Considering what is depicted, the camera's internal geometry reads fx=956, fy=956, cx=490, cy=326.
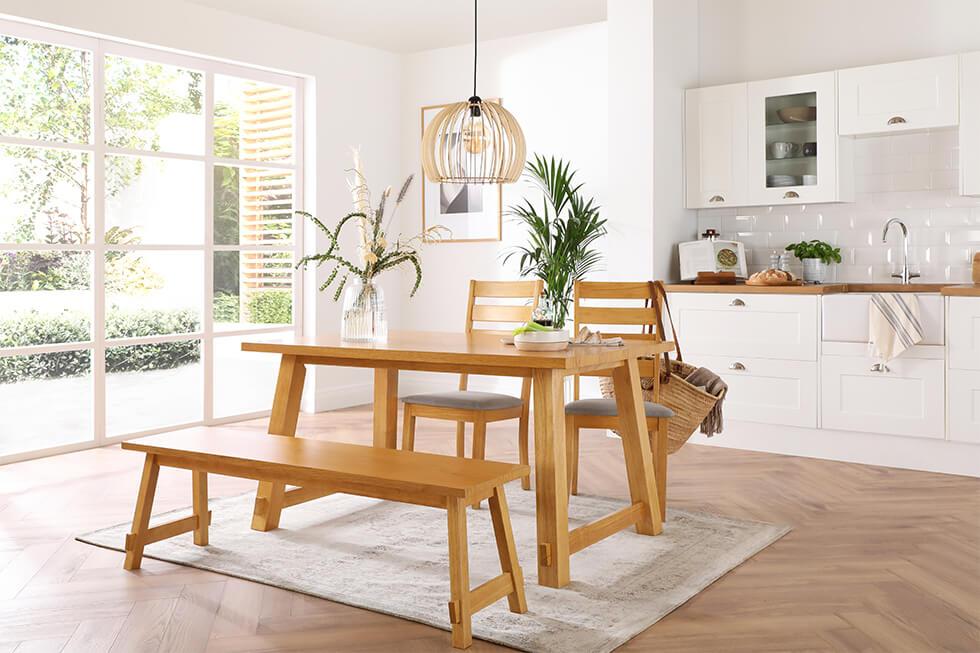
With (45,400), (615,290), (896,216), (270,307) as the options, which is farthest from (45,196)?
(896,216)

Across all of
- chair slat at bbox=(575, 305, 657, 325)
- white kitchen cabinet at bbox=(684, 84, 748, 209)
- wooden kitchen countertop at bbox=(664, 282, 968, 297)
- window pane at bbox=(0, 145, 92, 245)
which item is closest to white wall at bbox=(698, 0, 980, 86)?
white kitchen cabinet at bbox=(684, 84, 748, 209)

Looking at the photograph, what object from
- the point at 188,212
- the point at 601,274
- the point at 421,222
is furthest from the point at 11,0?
the point at 601,274

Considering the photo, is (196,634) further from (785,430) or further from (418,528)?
(785,430)

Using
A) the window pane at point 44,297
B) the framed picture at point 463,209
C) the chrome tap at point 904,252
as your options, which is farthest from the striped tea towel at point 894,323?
the window pane at point 44,297

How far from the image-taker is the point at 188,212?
607cm

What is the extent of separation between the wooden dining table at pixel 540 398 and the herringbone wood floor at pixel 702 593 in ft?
1.48

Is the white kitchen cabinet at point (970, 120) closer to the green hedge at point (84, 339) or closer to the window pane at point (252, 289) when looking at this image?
the window pane at point (252, 289)

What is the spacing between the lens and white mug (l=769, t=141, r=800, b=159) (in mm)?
5522

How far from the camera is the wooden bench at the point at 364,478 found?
2635 mm

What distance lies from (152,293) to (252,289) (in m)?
0.79

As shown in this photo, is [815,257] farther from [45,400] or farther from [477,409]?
[45,400]

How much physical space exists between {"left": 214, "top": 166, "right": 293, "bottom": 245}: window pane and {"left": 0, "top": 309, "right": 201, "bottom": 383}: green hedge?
2.18 feet

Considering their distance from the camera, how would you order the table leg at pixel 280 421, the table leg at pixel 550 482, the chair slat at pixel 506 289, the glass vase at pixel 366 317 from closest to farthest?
the table leg at pixel 550 482
the table leg at pixel 280 421
the glass vase at pixel 366 317
the chair slat at pixel 506 289

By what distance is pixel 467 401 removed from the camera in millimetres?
4074
